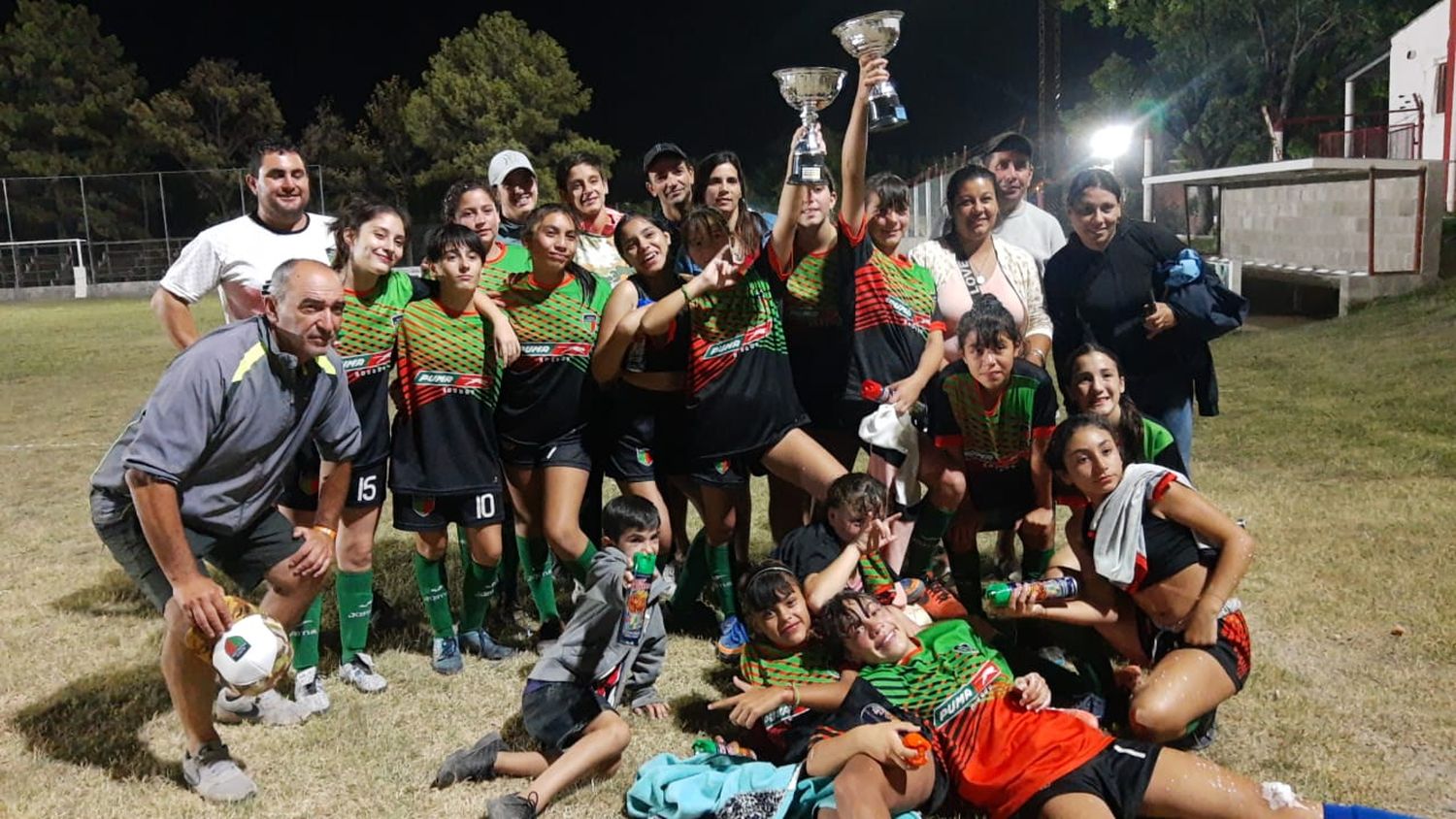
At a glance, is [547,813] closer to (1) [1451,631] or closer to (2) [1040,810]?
(2) [1040,810]

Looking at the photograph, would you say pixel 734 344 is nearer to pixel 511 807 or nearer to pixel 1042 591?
pixel 1042 591

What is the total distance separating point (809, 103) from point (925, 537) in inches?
72.5

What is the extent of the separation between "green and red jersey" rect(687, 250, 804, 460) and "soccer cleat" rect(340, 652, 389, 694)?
1.53 meters

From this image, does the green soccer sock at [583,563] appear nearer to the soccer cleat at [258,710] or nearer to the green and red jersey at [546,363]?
the green and red jersey at [546,363]

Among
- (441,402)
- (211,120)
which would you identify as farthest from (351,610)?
(211,120)

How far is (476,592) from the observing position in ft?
15.0

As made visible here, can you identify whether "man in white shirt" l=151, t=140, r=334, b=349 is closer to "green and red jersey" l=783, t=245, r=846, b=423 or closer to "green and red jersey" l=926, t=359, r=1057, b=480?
"green and red jersey" l=783, t=245, r=846, b=423

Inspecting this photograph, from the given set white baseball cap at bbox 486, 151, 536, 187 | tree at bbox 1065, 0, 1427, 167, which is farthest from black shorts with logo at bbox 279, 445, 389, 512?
tree at bbox 1065, 0, 1427, 167

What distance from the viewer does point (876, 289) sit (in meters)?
4.44

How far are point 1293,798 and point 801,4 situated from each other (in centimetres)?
6693

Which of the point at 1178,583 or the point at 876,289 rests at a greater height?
the point at 876,289

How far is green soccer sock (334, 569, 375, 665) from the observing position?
4.39m

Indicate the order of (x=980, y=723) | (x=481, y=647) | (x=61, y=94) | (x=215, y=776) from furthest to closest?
(x=61, y=94), (x=481, y=647), (x=215, y=776), (x=980, y=723)

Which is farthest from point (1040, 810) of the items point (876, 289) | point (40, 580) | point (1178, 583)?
point (40, 580)
